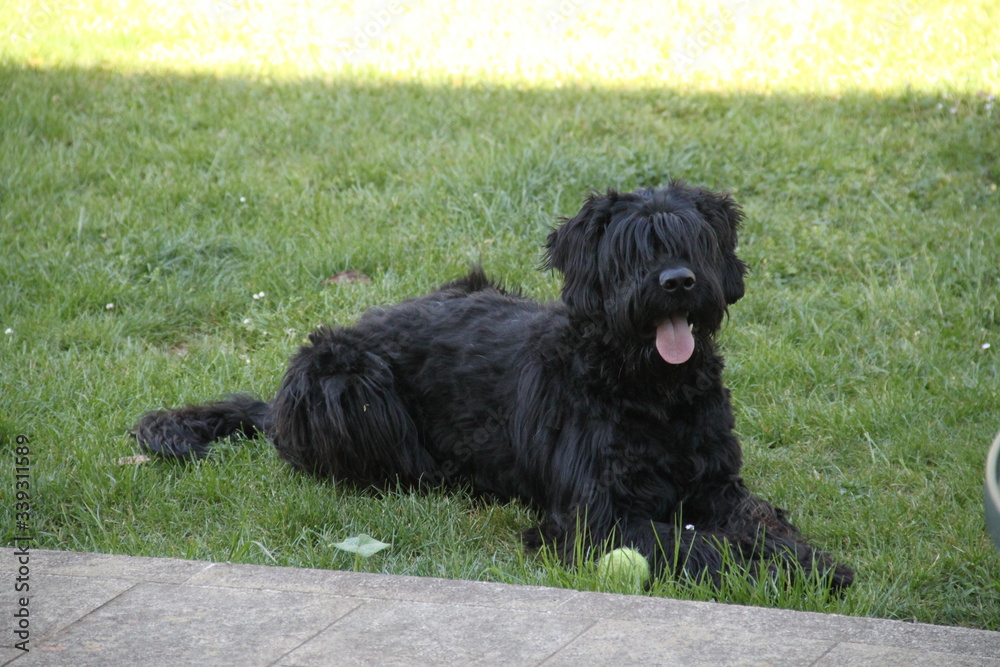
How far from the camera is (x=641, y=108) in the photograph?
8.88 meters

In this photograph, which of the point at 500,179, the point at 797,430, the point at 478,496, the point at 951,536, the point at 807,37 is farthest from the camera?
the point at 807,37

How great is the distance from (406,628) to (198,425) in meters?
2.58

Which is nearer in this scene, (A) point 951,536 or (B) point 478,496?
(A) point 951,536

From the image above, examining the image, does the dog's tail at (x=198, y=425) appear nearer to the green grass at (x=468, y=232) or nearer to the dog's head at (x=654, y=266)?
the green grass at (x=468, y=232)

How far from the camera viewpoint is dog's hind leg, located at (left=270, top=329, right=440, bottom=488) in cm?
484

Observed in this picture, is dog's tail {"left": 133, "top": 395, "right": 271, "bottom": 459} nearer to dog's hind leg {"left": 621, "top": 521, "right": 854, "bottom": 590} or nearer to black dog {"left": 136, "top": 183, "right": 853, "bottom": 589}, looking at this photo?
black dog {"left": 136, "top": 183, "right": 853, "bottom": 589}

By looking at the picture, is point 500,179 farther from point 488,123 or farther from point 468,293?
point 468,293

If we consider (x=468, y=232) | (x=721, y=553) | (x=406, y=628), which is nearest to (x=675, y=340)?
(x=721, y=553)

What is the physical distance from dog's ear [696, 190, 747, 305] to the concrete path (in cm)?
166

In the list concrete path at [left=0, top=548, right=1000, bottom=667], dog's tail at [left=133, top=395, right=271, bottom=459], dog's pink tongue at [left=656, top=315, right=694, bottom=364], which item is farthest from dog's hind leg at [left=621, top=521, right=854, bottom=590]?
dog's tail at [left=133, top=395, right=271, bottom=459]

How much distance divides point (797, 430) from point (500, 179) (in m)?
3.26

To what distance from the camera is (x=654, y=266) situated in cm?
394

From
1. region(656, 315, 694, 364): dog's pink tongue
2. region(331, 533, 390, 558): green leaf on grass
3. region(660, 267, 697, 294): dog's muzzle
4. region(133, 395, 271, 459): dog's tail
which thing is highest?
region(660, 267, 697, 294): dog's muzzle

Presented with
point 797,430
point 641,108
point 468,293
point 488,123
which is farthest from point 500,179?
point 797,430
